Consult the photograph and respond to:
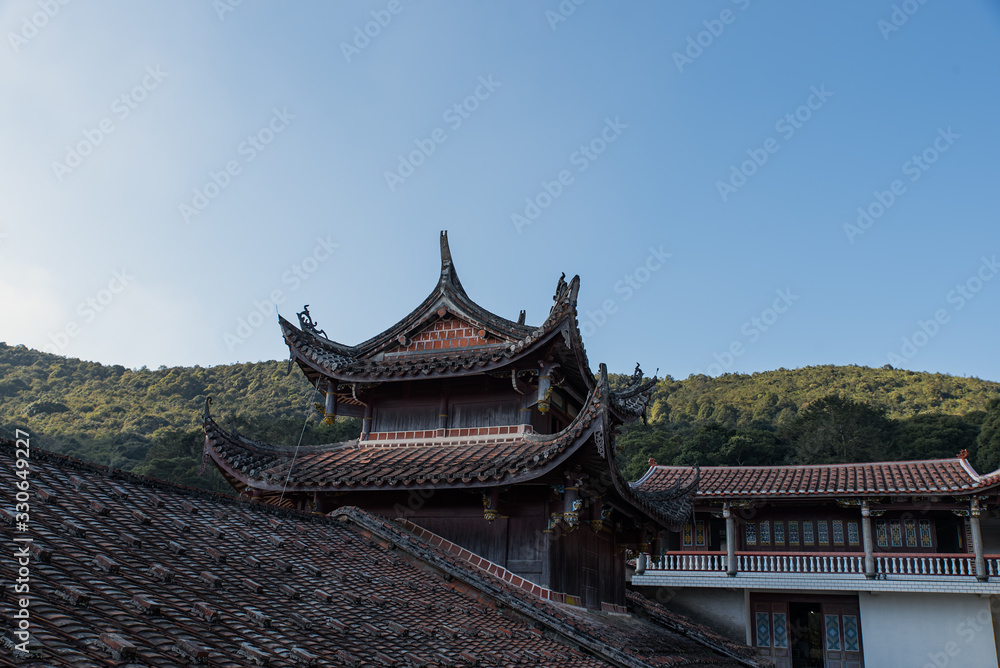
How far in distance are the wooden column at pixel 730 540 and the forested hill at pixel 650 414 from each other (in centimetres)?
921

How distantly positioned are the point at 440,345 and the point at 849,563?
18629mm

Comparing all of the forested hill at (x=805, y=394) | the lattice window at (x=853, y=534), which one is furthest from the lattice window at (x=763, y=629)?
the forested hill at (x=805, y=394)

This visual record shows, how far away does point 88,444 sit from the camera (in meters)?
47.3

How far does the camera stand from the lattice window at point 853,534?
1042 inches

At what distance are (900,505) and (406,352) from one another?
19.6 m

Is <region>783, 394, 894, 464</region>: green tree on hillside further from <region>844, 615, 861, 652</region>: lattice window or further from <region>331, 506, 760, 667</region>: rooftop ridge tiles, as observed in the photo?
<region>331, 506, 760, 667</region>: rooftop ridge tiles

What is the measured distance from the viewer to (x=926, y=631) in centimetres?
2427

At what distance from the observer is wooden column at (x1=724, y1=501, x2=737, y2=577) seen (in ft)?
85.5

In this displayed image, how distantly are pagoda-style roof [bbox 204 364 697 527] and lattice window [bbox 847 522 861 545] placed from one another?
1503cm

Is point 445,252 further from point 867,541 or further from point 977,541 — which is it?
point 977,541

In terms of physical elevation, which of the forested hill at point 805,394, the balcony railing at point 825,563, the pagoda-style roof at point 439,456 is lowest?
the balcony railing at point 825,563

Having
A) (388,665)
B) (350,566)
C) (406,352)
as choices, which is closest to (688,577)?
(406,352)

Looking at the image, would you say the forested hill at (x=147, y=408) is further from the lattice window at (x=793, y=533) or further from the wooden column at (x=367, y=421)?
the wooden column at (x=367, y=421)

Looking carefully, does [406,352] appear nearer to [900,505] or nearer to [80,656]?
[80,656]
